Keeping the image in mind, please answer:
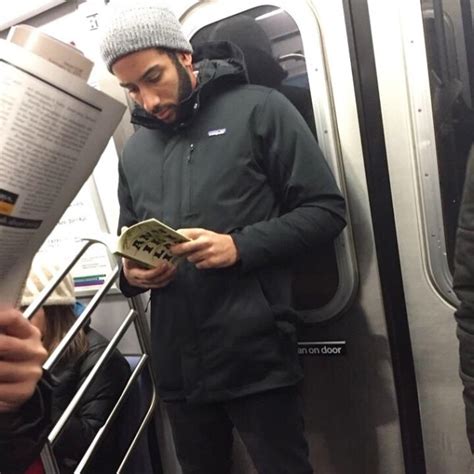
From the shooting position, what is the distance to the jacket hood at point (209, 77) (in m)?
1.56

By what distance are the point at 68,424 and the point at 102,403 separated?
7.7 inches

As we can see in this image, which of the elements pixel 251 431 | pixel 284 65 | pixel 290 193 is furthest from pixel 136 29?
pixel 251 431

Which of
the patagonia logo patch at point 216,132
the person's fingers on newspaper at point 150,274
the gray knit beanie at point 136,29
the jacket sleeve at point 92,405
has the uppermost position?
the gray knit beanie at point 136,29

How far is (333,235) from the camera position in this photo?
1.54m

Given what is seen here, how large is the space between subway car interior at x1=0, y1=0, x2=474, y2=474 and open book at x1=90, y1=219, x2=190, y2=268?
506 mm

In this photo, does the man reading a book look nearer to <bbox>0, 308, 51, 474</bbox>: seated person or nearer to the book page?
the book page

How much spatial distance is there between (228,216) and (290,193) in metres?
0.21

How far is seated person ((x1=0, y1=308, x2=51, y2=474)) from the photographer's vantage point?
80 centimetres

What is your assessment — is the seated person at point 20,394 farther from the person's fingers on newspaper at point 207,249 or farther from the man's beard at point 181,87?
the man's beard at point 181,87

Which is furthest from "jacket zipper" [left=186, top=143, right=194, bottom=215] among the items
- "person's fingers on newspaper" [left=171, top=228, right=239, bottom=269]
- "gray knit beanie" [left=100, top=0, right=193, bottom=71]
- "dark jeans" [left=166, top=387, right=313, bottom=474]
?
"dark jeans" [left=166, top=387, right=313, bottom=474]

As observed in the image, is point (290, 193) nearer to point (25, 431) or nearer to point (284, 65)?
point (284, 65)

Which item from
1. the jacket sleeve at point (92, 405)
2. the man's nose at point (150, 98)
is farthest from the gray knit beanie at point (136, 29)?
the jacket sleeve at point (92, 405)

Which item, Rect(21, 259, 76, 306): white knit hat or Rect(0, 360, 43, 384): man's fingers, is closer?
Rect(0, 360, 43, 384): man's fingers

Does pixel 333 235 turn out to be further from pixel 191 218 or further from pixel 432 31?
pixel 432 31
